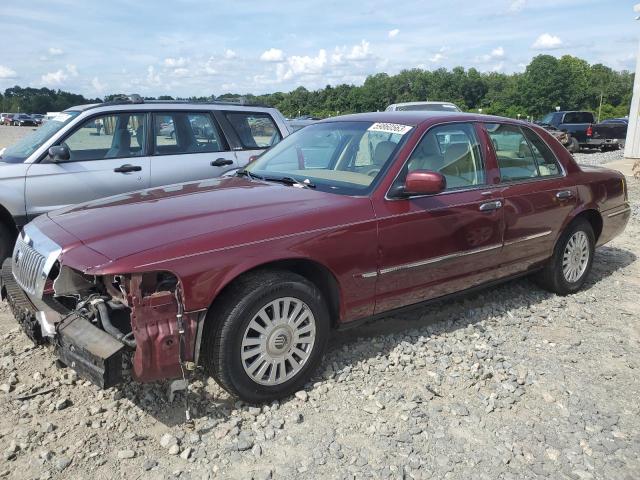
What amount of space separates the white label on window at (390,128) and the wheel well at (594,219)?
87.3 inches

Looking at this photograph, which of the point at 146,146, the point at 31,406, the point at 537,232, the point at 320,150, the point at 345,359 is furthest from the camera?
the point at 146,146

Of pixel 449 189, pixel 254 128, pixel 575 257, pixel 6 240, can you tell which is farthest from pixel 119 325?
pixel 254 128

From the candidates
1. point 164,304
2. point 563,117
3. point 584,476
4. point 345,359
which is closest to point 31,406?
point 164,304

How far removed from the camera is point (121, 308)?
3107 mm

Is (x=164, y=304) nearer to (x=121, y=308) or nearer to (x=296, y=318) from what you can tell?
(x=121, y=308)

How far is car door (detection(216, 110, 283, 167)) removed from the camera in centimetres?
704

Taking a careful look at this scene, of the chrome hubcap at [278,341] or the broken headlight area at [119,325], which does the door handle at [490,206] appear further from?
the broken headlight area at [119,325]

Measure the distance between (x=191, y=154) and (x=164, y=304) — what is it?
410 cm

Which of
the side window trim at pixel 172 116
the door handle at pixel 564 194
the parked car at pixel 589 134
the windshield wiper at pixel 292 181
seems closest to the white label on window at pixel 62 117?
the side window trim at pixel 172 116

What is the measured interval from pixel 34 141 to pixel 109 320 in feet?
13.0

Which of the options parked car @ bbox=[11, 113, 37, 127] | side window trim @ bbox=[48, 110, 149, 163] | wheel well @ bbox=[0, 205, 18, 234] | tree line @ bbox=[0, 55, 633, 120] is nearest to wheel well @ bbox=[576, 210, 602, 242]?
side window trim @ bbox=[48, 110, 149, 163]

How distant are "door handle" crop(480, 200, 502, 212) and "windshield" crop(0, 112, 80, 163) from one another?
444cm

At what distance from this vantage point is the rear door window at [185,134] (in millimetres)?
6551

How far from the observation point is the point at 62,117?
20.7 ft
